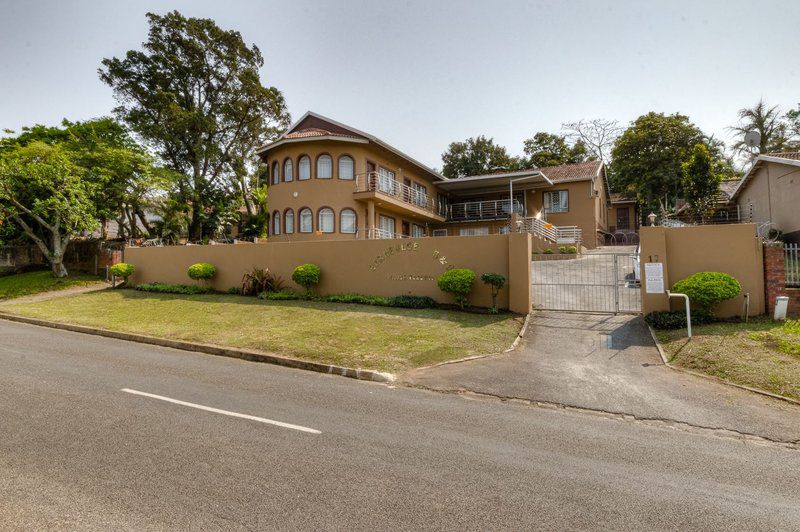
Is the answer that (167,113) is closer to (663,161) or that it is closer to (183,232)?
(183,232)

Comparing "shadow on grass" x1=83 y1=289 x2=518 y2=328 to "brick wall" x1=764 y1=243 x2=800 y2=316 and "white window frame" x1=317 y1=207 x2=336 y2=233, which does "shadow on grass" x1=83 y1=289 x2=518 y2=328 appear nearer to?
"brick wall" x1=764 y1=243 x2=800 y2=316

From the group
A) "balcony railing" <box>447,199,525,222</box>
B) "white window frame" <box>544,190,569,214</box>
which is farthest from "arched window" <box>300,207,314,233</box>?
"white window frame" <box>544,190,569,214</box>

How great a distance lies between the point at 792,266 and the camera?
10.3 m

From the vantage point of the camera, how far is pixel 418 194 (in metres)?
28.5

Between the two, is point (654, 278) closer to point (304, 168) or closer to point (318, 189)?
point (318, 189)

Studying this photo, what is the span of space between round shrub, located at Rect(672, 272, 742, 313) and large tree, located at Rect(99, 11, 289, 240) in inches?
1128

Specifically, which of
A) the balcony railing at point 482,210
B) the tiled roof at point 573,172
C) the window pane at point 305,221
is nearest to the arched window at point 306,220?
the window pane at point 305,221

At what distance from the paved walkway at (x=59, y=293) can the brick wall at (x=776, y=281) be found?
26317 mm

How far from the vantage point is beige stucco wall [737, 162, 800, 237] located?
718 inches

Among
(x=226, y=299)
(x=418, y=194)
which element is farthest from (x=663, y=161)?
(x=226, y=299)

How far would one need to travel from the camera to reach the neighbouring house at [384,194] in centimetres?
2338

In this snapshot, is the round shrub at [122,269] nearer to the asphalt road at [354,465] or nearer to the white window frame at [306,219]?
the white window frame at [306,219]

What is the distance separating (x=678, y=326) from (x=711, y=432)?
557 cm

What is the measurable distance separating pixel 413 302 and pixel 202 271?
10.2 meters
